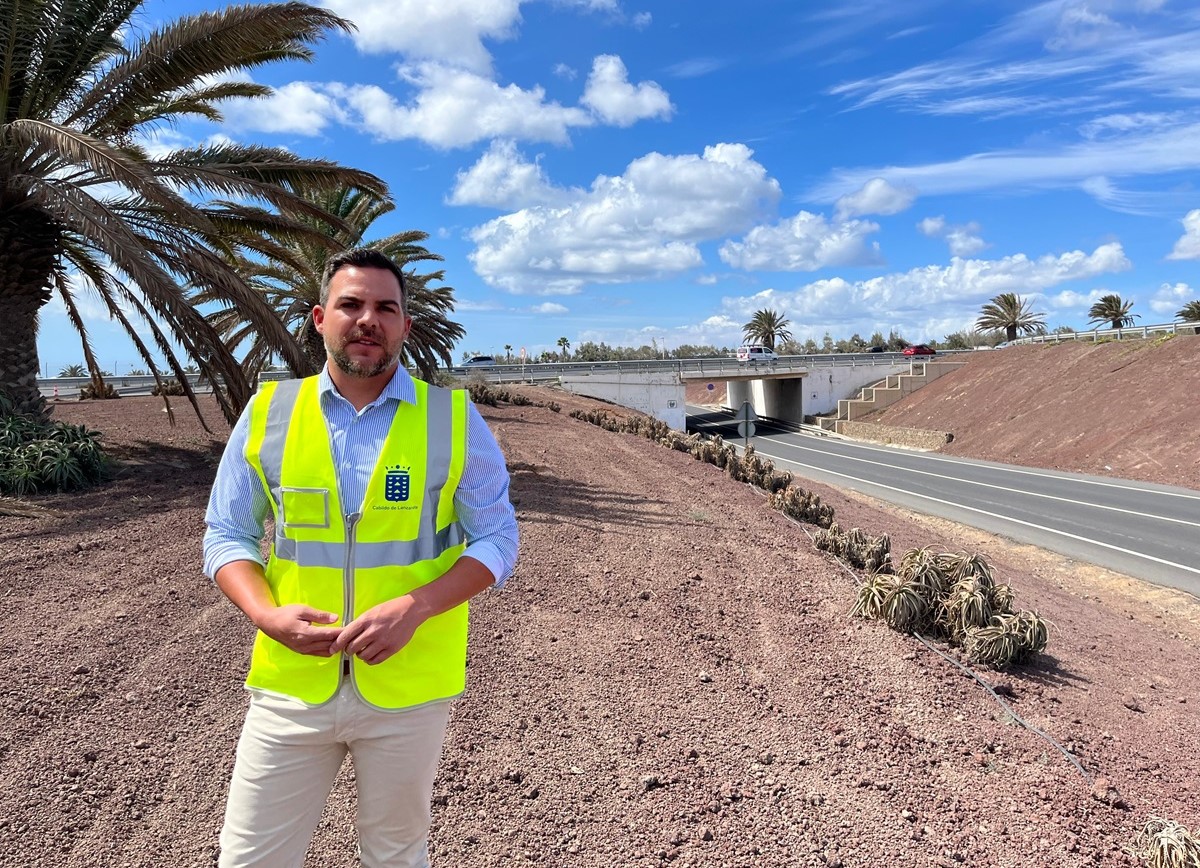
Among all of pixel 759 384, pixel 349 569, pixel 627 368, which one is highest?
pixel 627 368

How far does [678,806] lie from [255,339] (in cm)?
1543

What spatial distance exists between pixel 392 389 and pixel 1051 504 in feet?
70.6

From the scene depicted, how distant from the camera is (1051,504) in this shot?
19969mm

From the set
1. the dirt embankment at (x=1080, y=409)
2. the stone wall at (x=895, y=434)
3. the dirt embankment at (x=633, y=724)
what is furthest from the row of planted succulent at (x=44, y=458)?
the stone wall at (x=895, y=434)

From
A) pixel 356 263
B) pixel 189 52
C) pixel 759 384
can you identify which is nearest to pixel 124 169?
pixel 189 52

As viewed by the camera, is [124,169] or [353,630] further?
[124,169]

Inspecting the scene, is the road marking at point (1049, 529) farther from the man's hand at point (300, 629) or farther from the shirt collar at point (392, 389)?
the man's hand at point (300, 629)

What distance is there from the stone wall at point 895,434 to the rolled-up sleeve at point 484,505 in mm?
37126

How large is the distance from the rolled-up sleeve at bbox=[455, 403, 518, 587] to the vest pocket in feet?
1.14

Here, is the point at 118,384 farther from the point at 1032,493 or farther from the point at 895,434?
the point at 895,434

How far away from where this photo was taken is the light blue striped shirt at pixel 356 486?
2.12 metres

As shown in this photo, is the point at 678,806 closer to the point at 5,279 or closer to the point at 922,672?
the point at 922,672

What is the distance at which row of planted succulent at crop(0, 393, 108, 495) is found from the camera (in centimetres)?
777

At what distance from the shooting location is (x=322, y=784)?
2080mm
